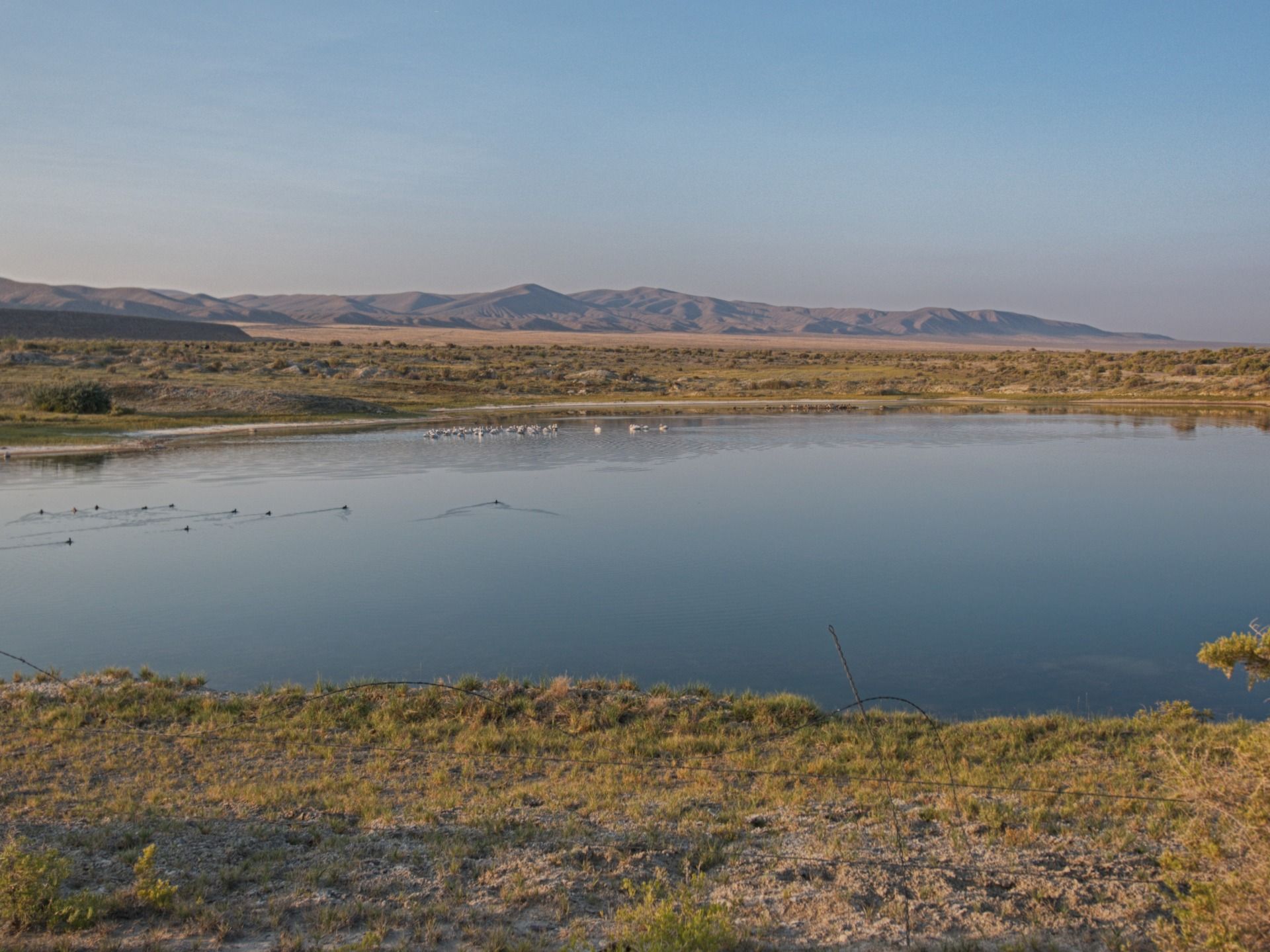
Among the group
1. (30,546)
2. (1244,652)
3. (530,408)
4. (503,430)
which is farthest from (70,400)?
(1244,652)

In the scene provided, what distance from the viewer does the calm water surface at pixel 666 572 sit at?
9.79 metres

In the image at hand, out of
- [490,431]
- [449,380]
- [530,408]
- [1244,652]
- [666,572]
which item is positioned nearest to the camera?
[1244,652]

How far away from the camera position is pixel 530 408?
1799 inches

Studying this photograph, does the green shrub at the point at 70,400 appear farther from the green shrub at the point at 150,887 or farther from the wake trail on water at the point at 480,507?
the green shrub at the point at 150,887

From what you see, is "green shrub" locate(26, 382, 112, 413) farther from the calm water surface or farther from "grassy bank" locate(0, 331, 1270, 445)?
the calm water surface

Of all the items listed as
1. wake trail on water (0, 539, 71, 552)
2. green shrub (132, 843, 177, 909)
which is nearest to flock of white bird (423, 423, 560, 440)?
wake trail on water (0, 539, 71, 552)

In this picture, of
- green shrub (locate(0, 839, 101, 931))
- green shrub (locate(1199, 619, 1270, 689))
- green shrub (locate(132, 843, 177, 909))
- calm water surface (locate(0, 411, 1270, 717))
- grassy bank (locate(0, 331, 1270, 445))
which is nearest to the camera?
green shrub (locate(1199, 619, 1270, 689))

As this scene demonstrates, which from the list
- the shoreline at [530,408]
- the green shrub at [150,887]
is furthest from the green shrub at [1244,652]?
the shoreline at [530,408]

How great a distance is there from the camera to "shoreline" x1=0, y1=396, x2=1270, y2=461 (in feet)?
93.1

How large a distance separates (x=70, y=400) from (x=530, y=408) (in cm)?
1873

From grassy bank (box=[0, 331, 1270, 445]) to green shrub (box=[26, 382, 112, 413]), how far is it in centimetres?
64

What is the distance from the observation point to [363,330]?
176875 millimetres

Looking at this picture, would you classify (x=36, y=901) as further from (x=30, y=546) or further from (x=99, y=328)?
(x=99, y=328)

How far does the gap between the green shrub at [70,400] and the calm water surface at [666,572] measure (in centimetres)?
1034
